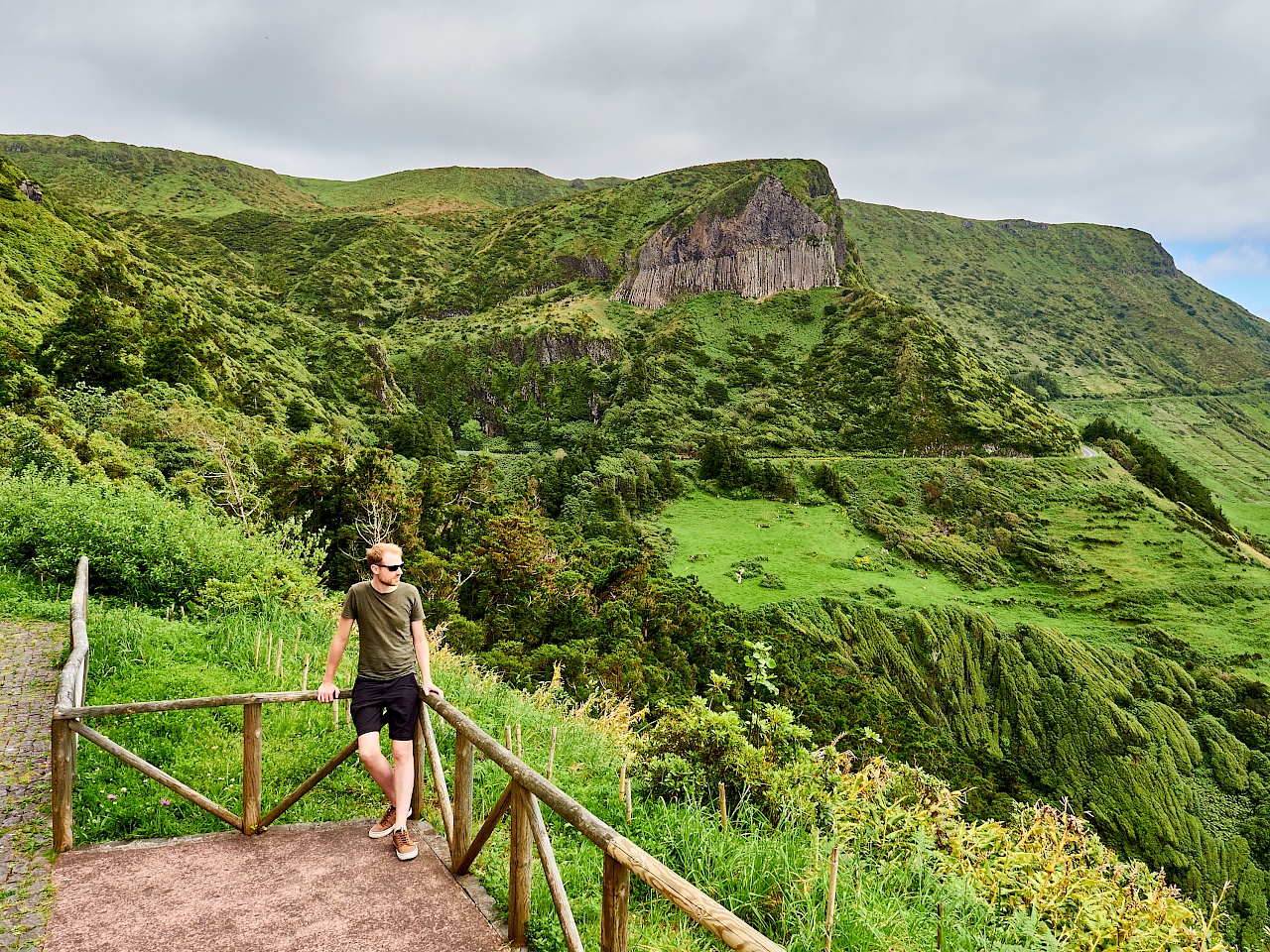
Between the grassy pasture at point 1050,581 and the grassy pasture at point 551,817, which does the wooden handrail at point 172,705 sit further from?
the grassy pasture at point 1050,581

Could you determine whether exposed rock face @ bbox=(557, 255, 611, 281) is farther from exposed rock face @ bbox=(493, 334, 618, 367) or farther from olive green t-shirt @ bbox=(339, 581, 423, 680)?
olive green t-shirt @ bbox=(339, 581, 423, 680)

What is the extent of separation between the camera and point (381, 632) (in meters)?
4.62

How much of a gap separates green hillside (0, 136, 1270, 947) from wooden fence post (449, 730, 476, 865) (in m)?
4.23

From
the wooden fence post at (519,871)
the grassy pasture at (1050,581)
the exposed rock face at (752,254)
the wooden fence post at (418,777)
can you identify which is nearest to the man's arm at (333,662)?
the wooden fence post at (418,777)

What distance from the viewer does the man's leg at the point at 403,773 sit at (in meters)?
4.57

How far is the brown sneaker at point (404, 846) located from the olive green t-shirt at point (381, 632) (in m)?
1.06

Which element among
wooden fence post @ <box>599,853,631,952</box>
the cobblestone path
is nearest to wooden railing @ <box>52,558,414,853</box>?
the cobblestone path

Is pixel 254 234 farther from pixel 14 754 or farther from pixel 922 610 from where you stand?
pixel 14 754

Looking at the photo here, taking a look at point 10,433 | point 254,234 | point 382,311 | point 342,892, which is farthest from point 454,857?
point 254,234

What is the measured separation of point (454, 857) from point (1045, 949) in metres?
4.28

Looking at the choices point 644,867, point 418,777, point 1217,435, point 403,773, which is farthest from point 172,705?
point 1217,435

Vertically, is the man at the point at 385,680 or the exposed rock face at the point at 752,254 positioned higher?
the exposed rock face at the point at 752,254

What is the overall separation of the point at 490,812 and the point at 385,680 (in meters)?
1.30

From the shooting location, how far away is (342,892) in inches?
159
